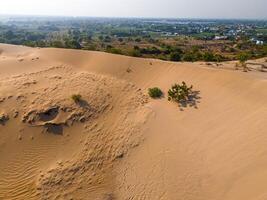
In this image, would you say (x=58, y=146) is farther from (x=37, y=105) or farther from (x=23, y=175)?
(x=37, y=105)

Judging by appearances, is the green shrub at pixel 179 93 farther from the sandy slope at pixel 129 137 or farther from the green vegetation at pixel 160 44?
the green vegetation at pixel 160 44

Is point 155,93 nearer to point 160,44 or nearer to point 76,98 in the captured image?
point 76,98

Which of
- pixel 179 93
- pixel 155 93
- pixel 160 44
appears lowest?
pixel 160 44

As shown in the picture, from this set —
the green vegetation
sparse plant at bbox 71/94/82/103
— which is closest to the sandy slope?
sparse plant at bbox 71/94/82/103

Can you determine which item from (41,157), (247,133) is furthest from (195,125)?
(41,157)

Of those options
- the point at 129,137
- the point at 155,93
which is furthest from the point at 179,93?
the point at 129,137

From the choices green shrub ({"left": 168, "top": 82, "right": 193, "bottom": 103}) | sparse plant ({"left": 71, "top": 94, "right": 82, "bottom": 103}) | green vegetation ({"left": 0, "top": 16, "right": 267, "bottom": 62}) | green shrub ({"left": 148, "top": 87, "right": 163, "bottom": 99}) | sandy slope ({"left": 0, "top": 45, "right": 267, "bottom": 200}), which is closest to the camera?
sandy slope ({"left": 0, "top": 45, "right": 267, "bottom": 200})

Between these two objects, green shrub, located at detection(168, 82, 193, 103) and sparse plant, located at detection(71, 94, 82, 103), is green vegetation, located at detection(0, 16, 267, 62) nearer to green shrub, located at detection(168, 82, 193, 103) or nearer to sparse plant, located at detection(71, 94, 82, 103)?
green shrub, located at detection(168, 82, 193, 103)
